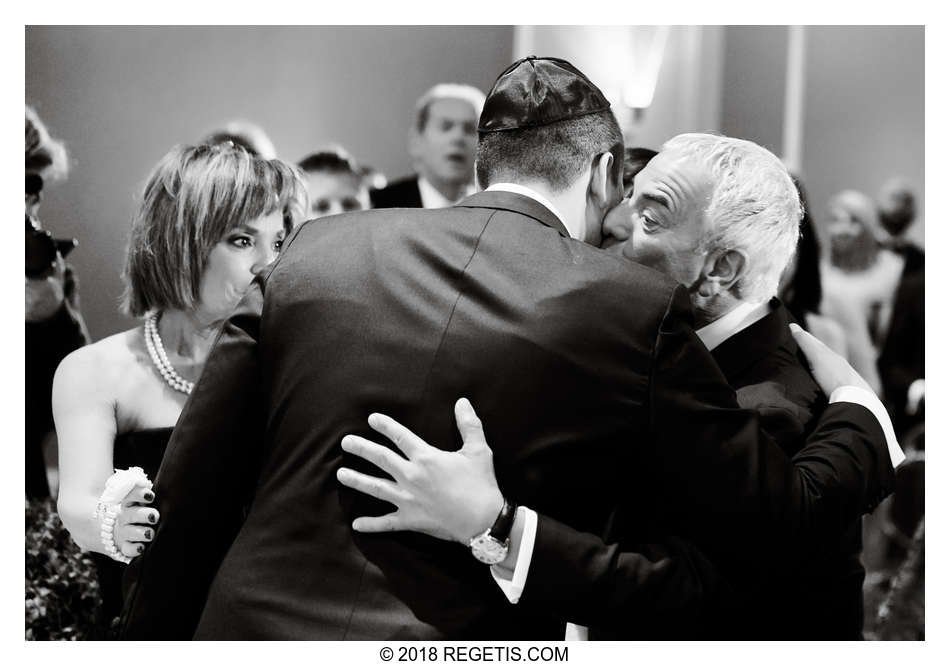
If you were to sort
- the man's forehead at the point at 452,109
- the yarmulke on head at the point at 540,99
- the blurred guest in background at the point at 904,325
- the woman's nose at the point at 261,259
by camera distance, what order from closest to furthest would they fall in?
the yarmulke on head at the point at 540,99, the woman's nose at the point at 261,259, the man's forehead at the point at 452,109, the blurred guest in background at the point at 904,325

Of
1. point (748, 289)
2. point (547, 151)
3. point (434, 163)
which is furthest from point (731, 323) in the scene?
point (434, 163)

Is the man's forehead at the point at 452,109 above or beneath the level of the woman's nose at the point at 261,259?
above

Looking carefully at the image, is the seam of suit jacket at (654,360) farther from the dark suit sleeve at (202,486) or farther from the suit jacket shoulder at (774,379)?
the dark suit sleeve at (202,486)

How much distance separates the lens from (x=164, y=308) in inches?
98.1

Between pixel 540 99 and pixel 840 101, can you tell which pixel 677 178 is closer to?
pixel 540 99

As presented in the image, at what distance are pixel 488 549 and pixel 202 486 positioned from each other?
0.53 metres

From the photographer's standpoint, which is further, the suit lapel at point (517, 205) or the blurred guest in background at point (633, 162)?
the blurred guest in background at point (633, 162)

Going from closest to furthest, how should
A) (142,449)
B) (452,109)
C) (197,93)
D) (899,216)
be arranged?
(142,449) → (197,93) → (452,109) → (899,216)

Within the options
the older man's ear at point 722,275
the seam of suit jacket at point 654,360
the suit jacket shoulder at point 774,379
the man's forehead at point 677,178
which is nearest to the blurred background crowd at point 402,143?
the man's forehead at point 677,178

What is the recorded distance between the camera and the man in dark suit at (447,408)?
1.65 m

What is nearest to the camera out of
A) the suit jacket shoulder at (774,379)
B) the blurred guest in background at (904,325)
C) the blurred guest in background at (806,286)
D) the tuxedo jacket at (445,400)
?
the tuxedo jacket at (445,400)

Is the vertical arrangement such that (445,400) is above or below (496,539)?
above
